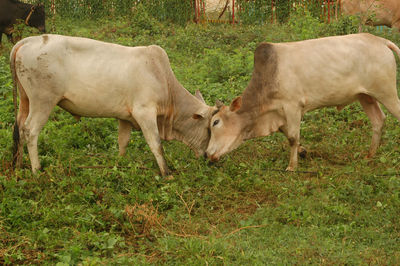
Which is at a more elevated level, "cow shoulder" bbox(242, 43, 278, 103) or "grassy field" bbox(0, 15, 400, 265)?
"cow shoulder" bbox(242, 43, 278, 103)

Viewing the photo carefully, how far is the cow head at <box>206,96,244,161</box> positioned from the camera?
710 centimetres

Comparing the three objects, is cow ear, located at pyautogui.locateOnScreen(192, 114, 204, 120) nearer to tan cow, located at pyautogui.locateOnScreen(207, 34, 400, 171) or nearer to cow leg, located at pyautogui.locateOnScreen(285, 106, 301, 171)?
tan cow, located at pyautogui.locateOnScreen(207, 34, 400, 171)

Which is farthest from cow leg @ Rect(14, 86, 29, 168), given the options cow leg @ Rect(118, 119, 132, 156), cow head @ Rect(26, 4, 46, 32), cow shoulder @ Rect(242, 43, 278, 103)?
cow head @ Rect(26, 4, 46, 32)

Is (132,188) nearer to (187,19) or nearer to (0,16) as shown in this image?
(0,16)

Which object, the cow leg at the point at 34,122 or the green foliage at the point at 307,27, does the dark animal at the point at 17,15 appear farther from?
the cow leg at the point at 34,122

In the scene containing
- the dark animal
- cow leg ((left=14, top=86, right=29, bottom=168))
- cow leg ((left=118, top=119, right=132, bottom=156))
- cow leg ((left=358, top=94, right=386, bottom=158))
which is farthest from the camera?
the dark animal

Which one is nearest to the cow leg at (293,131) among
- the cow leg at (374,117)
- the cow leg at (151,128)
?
the cow leg at (374,117)

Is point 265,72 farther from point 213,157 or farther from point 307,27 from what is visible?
point 307,27

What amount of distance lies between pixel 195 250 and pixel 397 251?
172 centimetres

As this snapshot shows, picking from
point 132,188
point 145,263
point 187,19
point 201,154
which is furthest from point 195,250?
point 187,19

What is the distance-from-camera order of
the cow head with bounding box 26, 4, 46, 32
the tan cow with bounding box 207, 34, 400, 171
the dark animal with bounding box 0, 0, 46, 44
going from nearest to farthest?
the tan cow with bounding box 207, 34, 400, 171 < the dark animal with bounding box 0, 0, 46, 44 < the cow head with bounding box 26, 4, 46, 32

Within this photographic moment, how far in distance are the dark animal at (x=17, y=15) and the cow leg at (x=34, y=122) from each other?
651cm

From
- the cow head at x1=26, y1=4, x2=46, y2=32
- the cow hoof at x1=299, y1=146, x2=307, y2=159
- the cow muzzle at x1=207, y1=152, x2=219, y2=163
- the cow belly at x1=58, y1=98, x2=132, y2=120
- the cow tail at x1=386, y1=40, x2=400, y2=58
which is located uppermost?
the cow tail at x1=386, y1=40, x2=400, y2=58

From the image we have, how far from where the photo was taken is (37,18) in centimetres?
1384
